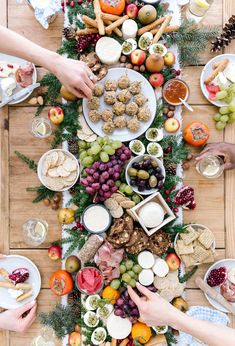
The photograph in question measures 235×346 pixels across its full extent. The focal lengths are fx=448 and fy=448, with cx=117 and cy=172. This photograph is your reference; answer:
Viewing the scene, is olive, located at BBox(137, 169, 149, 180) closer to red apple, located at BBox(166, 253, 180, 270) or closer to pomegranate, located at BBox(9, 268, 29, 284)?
red apple, located at BBox(166, 253, 180, 270)

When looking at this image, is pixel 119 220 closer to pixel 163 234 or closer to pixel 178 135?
pixel 163 234

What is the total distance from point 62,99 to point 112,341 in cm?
100

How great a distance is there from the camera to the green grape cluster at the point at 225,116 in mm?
1847

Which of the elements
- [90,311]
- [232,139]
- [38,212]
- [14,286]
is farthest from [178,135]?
[14,286]

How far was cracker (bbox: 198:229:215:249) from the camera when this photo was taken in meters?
1.80

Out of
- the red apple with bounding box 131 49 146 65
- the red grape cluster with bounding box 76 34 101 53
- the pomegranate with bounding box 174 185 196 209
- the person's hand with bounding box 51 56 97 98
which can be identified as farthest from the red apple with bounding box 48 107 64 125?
the pomegranate with bounding box 174 185 196 209

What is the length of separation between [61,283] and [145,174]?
553 millimetres

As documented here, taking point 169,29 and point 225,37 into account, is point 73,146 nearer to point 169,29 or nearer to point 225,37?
point 169,29

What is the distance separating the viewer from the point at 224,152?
1819 millimetres

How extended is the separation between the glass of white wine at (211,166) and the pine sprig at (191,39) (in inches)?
16.3

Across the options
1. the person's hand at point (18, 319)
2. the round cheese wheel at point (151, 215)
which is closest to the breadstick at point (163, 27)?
the round cheese wheel at point (151, 215)

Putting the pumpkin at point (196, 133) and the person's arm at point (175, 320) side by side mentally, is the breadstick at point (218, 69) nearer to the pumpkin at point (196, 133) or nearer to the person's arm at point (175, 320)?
the pumpkin at point (196, 133)

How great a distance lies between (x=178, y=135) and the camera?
1.84 meters

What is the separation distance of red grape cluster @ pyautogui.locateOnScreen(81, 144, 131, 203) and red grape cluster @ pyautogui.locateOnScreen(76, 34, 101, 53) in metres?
0.44
